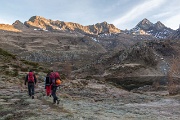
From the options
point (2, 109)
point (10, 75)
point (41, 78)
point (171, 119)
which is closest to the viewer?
point (2, 109)

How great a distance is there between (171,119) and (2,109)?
12482 millimetres

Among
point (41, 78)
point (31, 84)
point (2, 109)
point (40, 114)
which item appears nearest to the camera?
point (40, 114)

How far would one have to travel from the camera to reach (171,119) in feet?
71.2

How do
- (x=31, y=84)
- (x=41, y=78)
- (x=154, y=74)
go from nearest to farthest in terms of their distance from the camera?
(x=31, y=84) < (x=41, y=78) < (x=154, y=74)

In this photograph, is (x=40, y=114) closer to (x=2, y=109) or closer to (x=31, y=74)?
(x=2, y=109)

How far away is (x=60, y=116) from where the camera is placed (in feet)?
55.8

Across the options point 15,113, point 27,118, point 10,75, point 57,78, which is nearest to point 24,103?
point 57,78

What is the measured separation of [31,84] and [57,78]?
5055 mm

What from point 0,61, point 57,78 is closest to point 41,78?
point 0,61

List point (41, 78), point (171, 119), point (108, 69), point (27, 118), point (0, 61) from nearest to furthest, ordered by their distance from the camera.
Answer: point (27, 118), point (171, 119), point (41, 78), point (0, 61), point (108, 69)

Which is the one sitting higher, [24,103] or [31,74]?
[31,74]

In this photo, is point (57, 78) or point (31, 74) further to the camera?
point (31, 74)

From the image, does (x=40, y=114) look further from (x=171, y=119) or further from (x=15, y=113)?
(x=171, y=119)

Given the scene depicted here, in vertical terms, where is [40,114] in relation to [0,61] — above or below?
below
